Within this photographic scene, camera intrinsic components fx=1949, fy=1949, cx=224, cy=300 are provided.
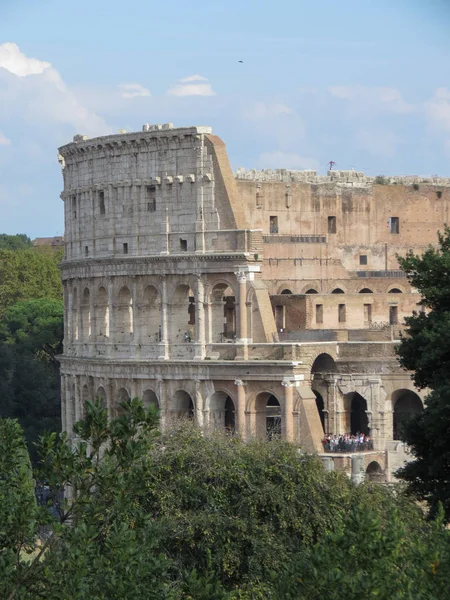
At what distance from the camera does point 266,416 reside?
72312 millimetres

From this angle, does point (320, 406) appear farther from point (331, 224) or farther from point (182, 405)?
point (331, 224)

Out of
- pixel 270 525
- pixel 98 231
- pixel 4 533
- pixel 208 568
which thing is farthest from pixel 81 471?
pixel 98 231

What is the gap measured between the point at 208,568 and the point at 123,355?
1270 inches

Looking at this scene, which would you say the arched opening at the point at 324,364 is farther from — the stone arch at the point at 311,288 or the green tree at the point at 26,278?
the green tree at the point at 26,278

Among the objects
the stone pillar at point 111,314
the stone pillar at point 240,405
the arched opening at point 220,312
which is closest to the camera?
the stone pillar at point 240,405

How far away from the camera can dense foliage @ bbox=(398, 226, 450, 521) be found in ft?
153

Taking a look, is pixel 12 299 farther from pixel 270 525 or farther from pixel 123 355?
pixel 270 525

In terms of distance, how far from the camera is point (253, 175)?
79062 mm

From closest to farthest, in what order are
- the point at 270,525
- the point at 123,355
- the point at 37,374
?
the point at 270,525, the point at 123,355, the point at 37,374

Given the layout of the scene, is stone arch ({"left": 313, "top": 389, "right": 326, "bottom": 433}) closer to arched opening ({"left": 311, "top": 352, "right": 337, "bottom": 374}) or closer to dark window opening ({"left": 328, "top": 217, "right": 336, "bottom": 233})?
arched opening ({"left": 311, "top": 352, "right": 337, "bottom": 374})

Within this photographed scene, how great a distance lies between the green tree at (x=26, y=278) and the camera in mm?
120250

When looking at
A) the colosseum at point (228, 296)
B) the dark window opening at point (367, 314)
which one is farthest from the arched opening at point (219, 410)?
the dark window opening at point (367, 314)

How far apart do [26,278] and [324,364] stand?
2030 inches

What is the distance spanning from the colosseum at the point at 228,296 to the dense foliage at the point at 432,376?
18673 millimetres
